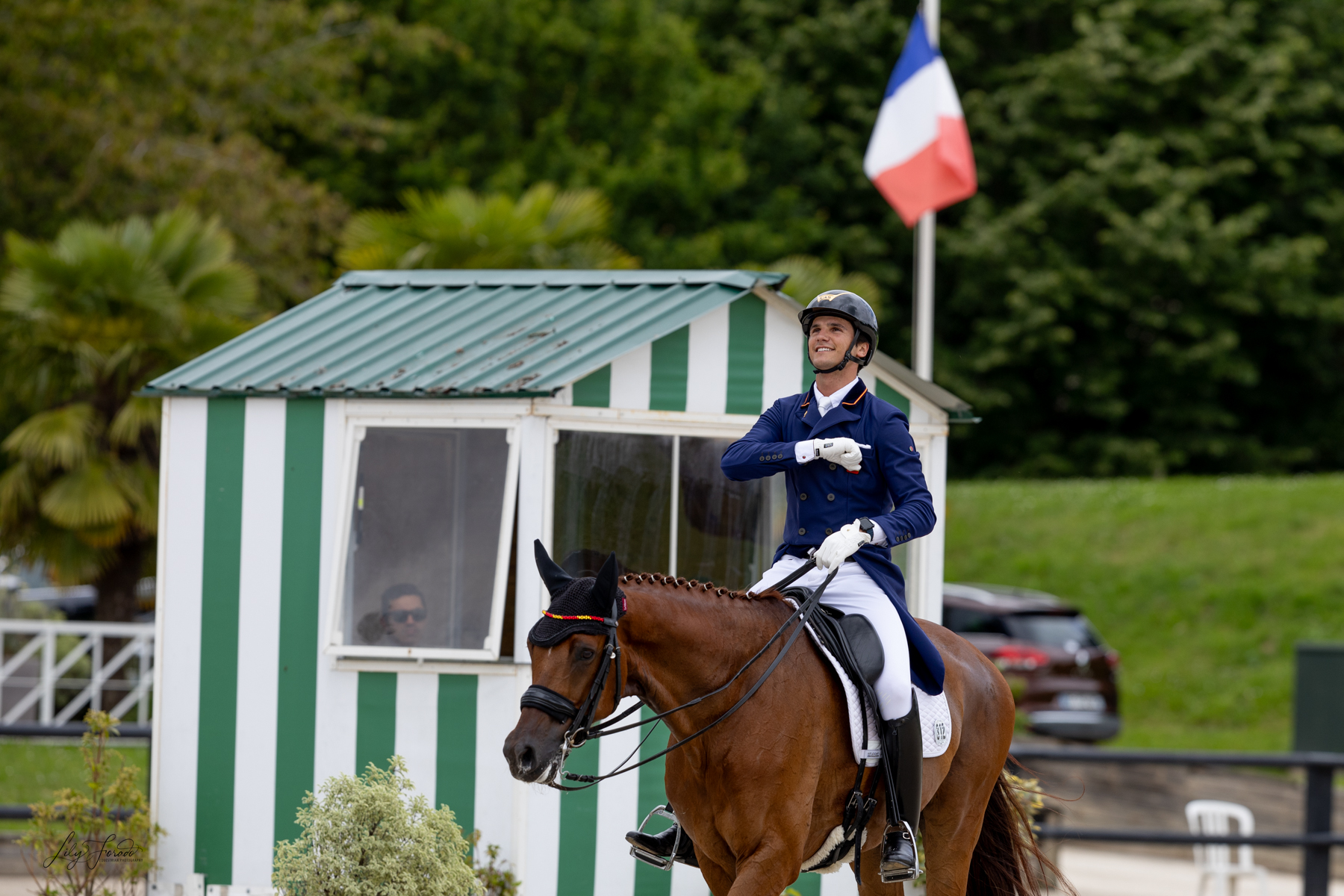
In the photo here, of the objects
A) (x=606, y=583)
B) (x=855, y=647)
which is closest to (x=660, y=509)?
(x=855, y=647)

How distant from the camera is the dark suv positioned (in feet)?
48.7

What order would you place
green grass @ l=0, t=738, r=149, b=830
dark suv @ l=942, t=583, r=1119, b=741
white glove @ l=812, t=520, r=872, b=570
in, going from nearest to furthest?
white glove @ l=812, t=520, r=872, b=570, green grass @ l=0, t=738, r=149, b=830, dark suv @ l=942, t=583, r=1119, b=741

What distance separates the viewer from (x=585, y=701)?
371 cm

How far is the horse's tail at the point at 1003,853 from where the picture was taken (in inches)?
205

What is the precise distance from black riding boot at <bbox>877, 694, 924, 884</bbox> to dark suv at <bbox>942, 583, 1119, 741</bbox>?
34.8ft

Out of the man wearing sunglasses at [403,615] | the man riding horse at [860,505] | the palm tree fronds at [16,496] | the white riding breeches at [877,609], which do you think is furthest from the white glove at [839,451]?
the palm tree fronds at [16,496]

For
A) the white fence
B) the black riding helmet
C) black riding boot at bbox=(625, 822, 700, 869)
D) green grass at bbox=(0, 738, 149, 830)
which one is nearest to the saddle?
black riding boot at bbox=(625, 822, 700, 869)

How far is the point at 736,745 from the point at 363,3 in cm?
2164

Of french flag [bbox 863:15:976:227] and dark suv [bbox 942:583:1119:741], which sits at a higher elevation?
french flag [bbox 863:15:976:227]

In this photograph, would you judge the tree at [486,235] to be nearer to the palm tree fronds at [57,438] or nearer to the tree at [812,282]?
the tree at [812,282]

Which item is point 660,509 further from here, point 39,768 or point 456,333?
point 39,768

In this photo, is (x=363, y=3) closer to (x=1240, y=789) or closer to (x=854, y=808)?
(x=1240, y=789)

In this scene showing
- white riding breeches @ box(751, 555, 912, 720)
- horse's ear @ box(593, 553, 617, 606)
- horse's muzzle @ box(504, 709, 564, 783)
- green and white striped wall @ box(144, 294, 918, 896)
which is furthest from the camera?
green and white striped wall @ box(144, 294, 918, 896)

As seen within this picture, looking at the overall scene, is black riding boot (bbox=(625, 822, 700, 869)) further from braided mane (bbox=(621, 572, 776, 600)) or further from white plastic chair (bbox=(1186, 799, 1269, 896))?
white plastic chair (bbox=(1186, 799, 1269, 896))
